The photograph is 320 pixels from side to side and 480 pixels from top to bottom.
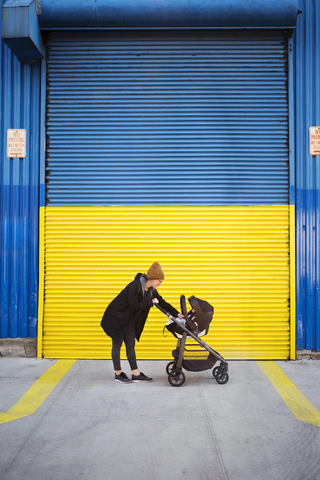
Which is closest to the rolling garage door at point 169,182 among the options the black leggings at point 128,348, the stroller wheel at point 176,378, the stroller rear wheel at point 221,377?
the black leggings at point 128,348

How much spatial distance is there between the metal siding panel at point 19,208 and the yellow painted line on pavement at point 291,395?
3.78 metres

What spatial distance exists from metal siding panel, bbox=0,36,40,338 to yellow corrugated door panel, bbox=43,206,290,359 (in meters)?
0.34

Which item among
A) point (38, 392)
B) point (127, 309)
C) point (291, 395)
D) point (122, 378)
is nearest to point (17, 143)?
point (127, 309)

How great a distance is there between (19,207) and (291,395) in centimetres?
493

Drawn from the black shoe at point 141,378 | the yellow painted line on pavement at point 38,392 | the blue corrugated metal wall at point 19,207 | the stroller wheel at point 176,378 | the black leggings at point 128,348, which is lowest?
the yellow painted line on pavement at point 38,392

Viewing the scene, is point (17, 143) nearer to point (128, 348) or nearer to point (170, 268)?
point (170, 268)

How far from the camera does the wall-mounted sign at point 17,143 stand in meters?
6.02

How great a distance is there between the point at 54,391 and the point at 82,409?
685 mm

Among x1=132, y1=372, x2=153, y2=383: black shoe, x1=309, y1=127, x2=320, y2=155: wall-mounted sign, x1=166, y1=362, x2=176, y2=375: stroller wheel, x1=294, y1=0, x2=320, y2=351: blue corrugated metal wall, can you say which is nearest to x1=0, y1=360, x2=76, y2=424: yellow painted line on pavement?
x1=132, y1=372, x2=153, y2=383: black shoe

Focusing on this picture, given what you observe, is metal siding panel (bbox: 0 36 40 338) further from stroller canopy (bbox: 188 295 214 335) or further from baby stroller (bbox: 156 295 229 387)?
stroller canopy (bbox: 188 295 214 335)

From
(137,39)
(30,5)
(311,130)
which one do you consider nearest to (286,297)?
(311,130)

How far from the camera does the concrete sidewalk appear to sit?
9.68 feet

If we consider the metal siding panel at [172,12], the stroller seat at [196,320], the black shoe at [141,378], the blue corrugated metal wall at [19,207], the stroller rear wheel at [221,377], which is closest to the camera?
the stroller seat at [196,320]

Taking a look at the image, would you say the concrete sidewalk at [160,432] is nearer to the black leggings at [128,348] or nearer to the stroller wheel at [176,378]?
the stroller wheel at [176,378]
